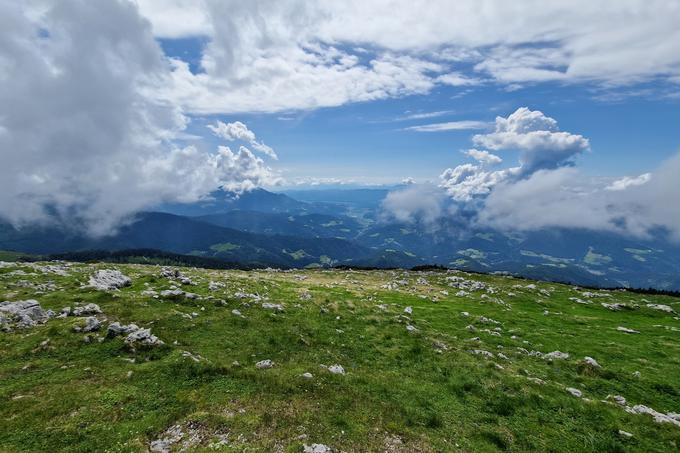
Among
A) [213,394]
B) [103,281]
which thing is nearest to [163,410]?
[213,394]

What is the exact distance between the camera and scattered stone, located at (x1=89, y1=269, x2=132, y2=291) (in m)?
29.5

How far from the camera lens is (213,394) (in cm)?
1529

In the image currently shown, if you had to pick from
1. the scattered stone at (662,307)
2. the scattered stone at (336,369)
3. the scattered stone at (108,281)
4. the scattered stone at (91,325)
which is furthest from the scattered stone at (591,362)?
the scattered stone at (108,281)

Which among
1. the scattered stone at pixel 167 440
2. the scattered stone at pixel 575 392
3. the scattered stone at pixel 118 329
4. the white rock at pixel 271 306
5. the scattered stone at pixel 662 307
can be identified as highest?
the scattered stone at pixel 118 329

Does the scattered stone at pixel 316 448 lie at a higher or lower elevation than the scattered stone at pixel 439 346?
higher

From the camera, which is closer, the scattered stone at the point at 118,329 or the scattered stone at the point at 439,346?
the scattered stone at the point at 118,329

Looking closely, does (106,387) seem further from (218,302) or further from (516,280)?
(516,280)

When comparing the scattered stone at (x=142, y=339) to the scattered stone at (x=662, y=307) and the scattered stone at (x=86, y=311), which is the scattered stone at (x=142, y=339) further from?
the scattered stone at (x=662, y=307)

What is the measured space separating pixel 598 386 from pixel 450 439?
40.1 feet

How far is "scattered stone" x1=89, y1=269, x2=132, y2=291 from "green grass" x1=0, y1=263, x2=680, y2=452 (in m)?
1.38

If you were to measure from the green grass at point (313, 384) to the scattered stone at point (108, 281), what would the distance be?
1384 millimetres

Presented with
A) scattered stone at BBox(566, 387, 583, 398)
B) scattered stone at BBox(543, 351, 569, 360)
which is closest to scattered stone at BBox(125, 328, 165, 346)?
scattered stone at BBox(566, 387, 583, 398)

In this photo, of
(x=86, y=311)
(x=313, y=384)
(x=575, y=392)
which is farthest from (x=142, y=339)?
(x=575, y=392)

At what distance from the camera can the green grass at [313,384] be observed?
1315 cm
